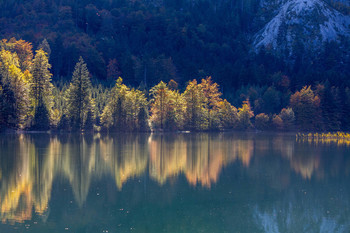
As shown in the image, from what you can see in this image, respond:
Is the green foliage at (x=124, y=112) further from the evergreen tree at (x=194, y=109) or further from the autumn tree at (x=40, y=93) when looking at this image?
the autumn tree at (x=40, y=93)

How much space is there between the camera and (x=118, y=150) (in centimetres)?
4453

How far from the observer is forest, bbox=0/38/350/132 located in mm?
Result: 67875

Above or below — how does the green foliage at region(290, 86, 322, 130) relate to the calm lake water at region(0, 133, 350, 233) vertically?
above

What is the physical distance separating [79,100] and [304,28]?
106 metres

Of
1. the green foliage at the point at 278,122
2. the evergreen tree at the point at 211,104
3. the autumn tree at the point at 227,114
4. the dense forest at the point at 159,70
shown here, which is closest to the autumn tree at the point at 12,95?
the dense forest at the point at 159,70

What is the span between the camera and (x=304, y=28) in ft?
500

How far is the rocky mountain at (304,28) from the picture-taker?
15100 centimetres

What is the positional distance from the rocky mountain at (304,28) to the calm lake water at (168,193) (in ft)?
391

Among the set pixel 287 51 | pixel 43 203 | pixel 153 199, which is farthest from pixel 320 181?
pixel 287 51

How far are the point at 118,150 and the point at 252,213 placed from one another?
25.6 m

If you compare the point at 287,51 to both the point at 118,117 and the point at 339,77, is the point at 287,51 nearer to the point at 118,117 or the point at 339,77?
the point at 339,77

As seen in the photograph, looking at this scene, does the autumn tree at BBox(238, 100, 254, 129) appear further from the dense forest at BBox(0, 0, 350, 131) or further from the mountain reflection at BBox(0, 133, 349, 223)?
the mountain reflection at BBox(0, 133, 349, 223)

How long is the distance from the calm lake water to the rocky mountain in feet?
391

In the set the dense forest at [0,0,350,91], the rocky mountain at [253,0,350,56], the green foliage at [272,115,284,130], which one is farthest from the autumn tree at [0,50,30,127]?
the rocky mountain at [253,0,350,56]
